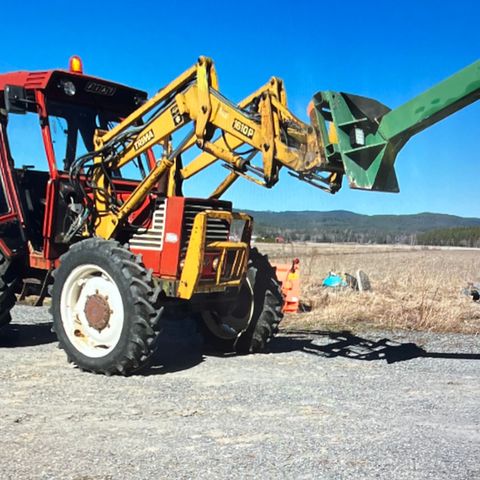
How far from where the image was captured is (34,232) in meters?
8.03

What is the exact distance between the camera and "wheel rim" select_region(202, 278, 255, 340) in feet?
26.4

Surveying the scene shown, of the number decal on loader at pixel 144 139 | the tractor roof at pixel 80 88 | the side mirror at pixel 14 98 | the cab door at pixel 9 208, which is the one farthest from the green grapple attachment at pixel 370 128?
the cab door at pixel 9 208

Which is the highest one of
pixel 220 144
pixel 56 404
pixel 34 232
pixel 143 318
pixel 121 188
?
pixel 220 144

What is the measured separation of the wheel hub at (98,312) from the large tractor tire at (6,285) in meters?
1.39

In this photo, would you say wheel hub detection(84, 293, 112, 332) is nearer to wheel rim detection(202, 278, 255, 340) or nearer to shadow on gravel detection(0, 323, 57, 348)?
wheel rim detection(202, 278, 255, 340)

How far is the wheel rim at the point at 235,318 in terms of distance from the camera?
805 cm

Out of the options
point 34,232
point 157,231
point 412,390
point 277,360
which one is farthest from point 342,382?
point 34,232

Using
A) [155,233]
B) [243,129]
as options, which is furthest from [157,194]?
[243,129]

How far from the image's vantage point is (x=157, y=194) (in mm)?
7484

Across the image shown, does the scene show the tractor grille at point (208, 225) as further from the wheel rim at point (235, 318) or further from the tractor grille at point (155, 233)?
the wheel rim at point (235, 318)

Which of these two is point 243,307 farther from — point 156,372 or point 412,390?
point 412,390

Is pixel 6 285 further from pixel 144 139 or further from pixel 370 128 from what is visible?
pixel 370 128

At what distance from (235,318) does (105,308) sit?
1.91m

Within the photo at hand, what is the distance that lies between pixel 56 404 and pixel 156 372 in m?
1.49
